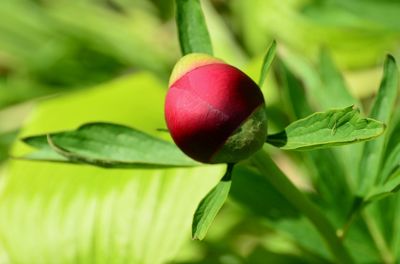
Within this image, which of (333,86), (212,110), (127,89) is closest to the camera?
(212,110)

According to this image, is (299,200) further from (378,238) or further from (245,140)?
(378,238)

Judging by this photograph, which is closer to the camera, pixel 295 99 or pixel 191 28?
pixel 191 28

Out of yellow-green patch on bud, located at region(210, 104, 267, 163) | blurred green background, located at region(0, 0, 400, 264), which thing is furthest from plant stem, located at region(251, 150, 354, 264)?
blurred green background, located at region(0, 0, 400, 264)

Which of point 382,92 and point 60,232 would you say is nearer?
point 382,92

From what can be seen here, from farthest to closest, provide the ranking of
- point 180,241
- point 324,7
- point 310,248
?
point 324,7 < point 180,241 < point 310,248

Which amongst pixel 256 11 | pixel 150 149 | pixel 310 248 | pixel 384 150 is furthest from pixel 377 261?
pixel 256 11

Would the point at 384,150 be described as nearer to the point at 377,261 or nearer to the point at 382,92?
the point at 382,92

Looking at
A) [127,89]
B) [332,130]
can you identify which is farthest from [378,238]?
[127,89]

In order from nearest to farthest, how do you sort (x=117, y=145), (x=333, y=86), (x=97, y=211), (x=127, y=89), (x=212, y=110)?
1. (x=212, y=110)
2. (x=117, y=145)
3. (x=333, y=86)
4. (x=97, y=211)
5. (x=127, y=89)
